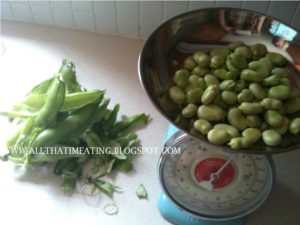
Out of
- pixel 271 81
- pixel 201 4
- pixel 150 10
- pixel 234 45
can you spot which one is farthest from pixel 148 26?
pixel 271 81

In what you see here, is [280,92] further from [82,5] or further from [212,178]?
[82,5]

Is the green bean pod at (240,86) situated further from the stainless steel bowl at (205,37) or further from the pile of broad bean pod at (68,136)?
the pile of broad bean pod at (68,136)

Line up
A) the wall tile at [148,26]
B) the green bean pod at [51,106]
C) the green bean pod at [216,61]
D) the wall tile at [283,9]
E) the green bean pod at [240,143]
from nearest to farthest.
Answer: the green bean pod at [240,143]
the green bean pod at [216,61]
the green bean pod at [51,106]
the wall tile at [283,9]
the wall tile at [148,26]

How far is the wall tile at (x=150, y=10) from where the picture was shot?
100 centimetres

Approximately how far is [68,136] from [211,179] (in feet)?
1.03

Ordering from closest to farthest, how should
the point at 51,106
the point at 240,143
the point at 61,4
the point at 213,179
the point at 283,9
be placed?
the point at 240,143 < the point at 213,179 < the point at 51,106 < the point at 283,9 < the point at 61,4

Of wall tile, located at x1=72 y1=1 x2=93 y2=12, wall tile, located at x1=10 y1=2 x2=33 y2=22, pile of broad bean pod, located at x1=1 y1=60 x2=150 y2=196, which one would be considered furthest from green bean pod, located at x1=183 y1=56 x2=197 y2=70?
wall tile, located at x1=10 y1=2 x2=33 y2=22


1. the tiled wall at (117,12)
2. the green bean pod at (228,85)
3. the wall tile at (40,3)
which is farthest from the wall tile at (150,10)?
the green bean pod at (228,85)

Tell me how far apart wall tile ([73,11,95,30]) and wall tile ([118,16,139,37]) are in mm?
84

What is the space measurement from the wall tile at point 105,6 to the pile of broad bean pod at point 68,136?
0.32 metres

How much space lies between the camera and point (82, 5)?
104 cm

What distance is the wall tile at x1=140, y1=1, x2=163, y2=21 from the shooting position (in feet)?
3.27

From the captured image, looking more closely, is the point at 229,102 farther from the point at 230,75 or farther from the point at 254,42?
the point at 254,42

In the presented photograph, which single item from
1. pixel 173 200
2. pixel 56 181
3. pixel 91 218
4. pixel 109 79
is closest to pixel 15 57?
pixel 109 79
